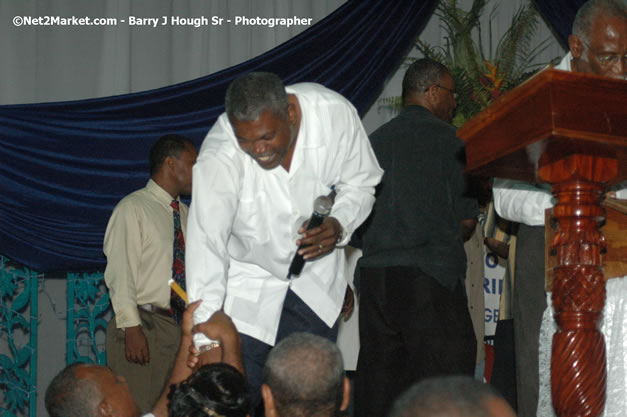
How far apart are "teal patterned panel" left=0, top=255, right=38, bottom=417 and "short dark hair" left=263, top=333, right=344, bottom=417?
3120mm

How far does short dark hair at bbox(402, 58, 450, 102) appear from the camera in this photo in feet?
13.4

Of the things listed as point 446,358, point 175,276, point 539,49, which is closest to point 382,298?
point 446,358

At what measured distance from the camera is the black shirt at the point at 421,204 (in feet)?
12.1

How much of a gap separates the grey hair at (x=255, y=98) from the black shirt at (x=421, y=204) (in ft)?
3.45

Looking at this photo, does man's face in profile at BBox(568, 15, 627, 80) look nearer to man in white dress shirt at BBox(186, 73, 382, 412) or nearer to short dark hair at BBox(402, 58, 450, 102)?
man in white dress shirt at BBox(186, 73, 382, 412)

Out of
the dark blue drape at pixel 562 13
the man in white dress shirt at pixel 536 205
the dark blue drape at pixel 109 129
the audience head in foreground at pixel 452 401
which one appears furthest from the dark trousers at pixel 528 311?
the dark blue drape at pixel 562 13

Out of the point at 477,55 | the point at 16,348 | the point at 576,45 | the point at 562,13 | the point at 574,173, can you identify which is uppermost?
the point at 562,13

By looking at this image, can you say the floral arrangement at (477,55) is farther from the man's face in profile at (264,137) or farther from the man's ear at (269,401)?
the man's ear at (269,401)

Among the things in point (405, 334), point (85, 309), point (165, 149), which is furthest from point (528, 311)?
point (85, 309)

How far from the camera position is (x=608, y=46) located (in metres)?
2.75

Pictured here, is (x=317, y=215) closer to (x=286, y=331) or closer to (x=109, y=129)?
(x=286, y=331)

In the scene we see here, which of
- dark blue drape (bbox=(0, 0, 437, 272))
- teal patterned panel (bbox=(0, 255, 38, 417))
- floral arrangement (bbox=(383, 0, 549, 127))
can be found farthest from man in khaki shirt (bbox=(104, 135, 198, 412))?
floral arrangement (bbox=(383, 0, 549, 127))

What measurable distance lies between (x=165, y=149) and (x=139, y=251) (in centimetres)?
65

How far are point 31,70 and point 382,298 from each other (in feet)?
10.8
